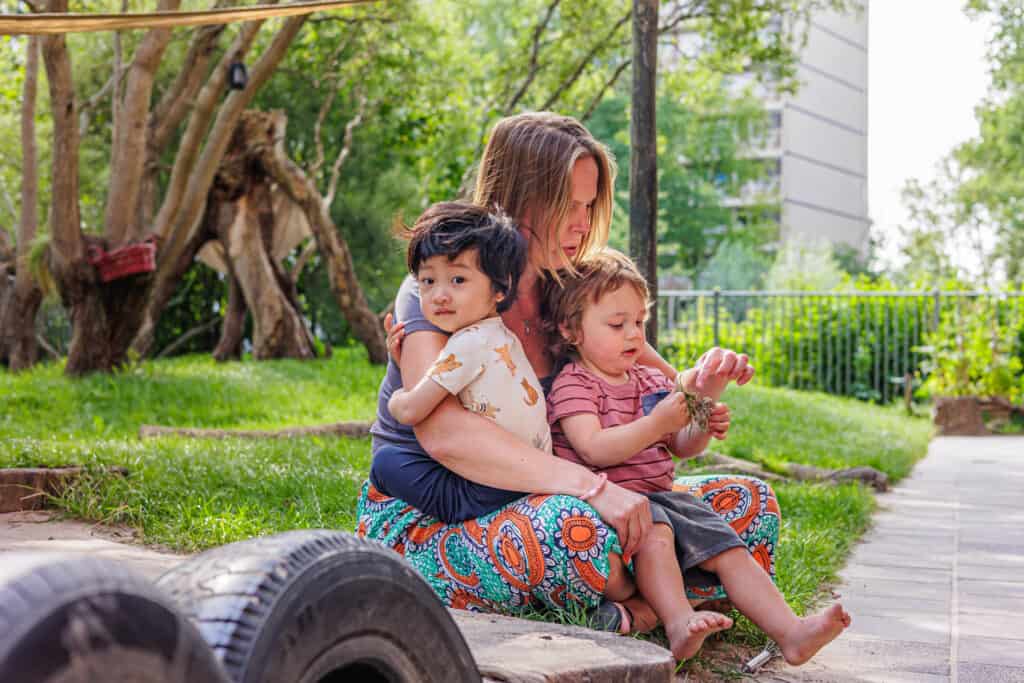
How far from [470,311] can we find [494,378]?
187mm

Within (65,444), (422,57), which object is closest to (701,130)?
(422,57)

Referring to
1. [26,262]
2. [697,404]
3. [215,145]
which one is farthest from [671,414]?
[26,262]

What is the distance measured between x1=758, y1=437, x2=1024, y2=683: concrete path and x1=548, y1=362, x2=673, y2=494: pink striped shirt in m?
0.62

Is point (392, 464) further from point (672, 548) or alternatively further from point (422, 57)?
point (422, 57)

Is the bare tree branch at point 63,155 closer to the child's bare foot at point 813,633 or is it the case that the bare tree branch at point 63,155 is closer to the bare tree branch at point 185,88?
the bare tree branch at point 185,88

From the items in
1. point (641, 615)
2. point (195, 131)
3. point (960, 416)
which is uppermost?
point (195, 131)

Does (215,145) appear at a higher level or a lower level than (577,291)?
higher

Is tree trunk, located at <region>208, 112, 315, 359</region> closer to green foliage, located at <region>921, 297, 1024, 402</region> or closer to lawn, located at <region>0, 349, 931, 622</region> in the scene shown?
lawn, located at <region>0, 349, 931, 622</region>

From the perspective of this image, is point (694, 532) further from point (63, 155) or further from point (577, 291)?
point (63, 155)

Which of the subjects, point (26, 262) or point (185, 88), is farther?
point (26, 262)

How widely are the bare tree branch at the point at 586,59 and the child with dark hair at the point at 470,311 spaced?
1195cm

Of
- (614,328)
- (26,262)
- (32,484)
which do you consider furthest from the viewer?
(26,262)

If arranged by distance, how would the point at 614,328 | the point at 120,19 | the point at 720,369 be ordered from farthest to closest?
the point at 120,19
the point at 614,328
the point at 720,369

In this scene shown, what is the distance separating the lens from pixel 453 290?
3086 millimetres
